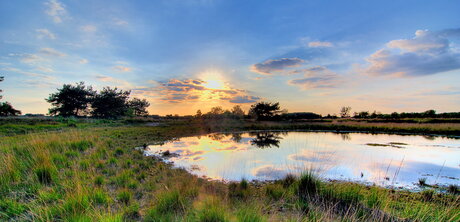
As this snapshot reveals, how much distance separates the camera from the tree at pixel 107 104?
3903 centimetres

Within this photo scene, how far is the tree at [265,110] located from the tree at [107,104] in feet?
129

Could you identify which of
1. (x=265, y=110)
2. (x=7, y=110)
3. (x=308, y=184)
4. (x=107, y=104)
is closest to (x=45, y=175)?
(x=308, y=184)

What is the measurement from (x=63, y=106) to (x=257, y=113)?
49506 millimetres

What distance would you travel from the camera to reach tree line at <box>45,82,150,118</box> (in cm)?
3476

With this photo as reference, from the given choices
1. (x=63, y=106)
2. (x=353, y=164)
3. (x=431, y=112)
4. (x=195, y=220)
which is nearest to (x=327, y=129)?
(x=353, y=164)

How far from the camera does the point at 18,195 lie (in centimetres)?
357

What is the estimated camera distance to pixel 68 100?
115 feet

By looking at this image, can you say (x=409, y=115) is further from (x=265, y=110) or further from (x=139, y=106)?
(x=139, y=106)

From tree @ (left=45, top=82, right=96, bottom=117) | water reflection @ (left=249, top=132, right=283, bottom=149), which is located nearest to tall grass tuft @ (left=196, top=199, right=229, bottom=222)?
water reflection @ (left=249, top=132, right=283, bottom=149)

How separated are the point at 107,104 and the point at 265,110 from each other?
43834mm

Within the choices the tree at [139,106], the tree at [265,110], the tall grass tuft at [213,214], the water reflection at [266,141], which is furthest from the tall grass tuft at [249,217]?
the tree at [139,106]

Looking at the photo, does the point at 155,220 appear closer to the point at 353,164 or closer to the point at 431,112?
the point at 353,164

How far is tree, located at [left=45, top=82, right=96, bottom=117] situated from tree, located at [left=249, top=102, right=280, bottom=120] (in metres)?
45.7

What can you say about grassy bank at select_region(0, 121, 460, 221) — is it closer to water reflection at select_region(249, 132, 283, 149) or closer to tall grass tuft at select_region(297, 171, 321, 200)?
tall grass tuft at select_region(297, 171, 321, 200)
